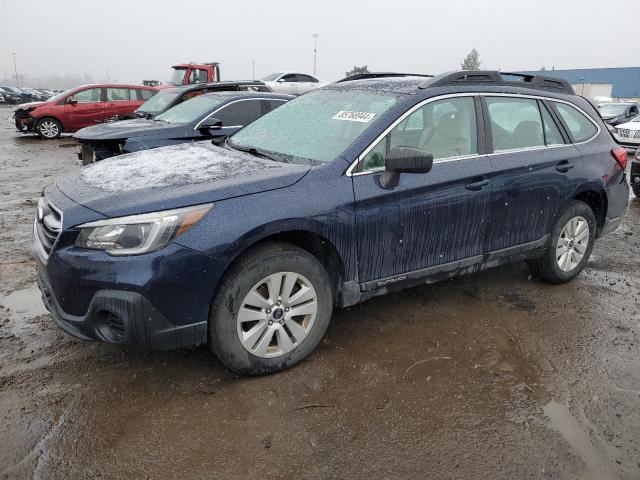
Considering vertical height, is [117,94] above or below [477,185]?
above

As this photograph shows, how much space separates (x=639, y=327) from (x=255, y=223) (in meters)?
3.03

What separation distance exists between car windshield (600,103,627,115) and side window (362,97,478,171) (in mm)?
18263

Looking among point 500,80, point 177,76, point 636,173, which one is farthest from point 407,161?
point 177,76

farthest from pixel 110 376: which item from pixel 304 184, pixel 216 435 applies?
pixel 304 184

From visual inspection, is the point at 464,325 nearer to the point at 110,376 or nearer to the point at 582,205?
the point at 582,205

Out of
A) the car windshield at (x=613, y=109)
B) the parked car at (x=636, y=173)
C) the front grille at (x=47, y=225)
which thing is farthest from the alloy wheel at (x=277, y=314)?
the car windshield at (x=613, y=109)

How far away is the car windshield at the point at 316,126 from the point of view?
3473 millimetres

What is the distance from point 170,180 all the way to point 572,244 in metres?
3.44

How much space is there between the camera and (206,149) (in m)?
3.94

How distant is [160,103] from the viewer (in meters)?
10.3

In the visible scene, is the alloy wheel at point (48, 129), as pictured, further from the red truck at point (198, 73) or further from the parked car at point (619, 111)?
the parked car at point (619, 111)

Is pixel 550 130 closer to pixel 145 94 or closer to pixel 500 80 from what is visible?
pixel 500 80

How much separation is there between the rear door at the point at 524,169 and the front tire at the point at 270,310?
152 centimetres

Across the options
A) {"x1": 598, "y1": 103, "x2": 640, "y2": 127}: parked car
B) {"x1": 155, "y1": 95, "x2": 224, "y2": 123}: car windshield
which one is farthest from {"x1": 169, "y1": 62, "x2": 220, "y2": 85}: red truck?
{"x1": 598, "y1": 103, "x2": 640, "y2": 127}: parked car
